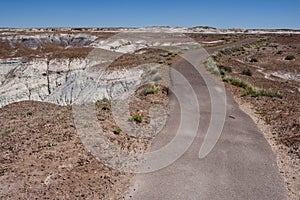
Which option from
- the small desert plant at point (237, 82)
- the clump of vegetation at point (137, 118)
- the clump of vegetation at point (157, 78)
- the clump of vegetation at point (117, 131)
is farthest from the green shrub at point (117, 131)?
the small desert plant at point (237, 82)

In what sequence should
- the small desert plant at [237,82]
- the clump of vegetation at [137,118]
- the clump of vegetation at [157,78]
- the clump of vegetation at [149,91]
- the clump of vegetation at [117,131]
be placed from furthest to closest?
the clump of vegetation at [157,78]
the small desert plant at [237,82]
the clump of vegetation at [149,91]
the clump of vegetation at [137,118]
the clump of vegetation at [117,131]

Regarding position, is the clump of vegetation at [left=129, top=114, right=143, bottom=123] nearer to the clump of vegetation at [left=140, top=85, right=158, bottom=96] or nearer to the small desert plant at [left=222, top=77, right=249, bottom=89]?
the clump of vegetation at [left=140, top=85, right=158, bottom=96]

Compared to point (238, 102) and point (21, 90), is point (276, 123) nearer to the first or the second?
point (238, 102)

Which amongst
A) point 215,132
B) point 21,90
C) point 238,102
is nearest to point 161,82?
point 238,102

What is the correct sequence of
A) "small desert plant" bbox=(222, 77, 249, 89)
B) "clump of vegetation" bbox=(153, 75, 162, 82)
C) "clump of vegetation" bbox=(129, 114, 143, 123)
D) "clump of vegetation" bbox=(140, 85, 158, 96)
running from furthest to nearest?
"clump of vegetation" bbox=(153, 75, 162, 82)
"small desert plant" bbox=(222, 77, 249, 89)
"clump of vegetation" bbox=(140, 85, 158, 96)
"clump of vegetation" bbox=(129, 114, 143, 123)

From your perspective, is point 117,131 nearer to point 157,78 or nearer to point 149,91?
point 149,91

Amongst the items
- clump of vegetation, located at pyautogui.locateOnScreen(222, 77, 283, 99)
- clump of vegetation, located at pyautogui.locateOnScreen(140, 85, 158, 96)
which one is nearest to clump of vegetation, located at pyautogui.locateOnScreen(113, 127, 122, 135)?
clump of vegetation, located at pyautogui.locateOnScreen(140, 85, 158, 96)

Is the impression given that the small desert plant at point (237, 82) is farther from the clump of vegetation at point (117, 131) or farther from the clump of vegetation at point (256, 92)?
the clump of vegetation at point (117, 131)

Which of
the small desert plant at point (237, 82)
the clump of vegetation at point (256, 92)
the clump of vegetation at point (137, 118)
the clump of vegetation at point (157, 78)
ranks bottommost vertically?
the clump of vegetation at point (137, 118)

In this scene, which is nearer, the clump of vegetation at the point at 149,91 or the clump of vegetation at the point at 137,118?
the clump of vegetation at the point at 137,118

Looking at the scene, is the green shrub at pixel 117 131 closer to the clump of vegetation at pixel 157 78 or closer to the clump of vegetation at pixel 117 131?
the clump of vegetation at pixel 117 131

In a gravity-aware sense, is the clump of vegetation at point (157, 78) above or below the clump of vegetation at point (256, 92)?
above

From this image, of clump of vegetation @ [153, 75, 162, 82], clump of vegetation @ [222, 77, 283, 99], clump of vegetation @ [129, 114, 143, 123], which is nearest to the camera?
clump of vegetation @ [129, 114, 143, 123]

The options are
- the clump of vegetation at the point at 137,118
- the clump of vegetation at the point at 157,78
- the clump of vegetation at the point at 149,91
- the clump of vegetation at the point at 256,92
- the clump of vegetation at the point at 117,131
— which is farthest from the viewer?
the clump of vegetation at the point at 157,78
